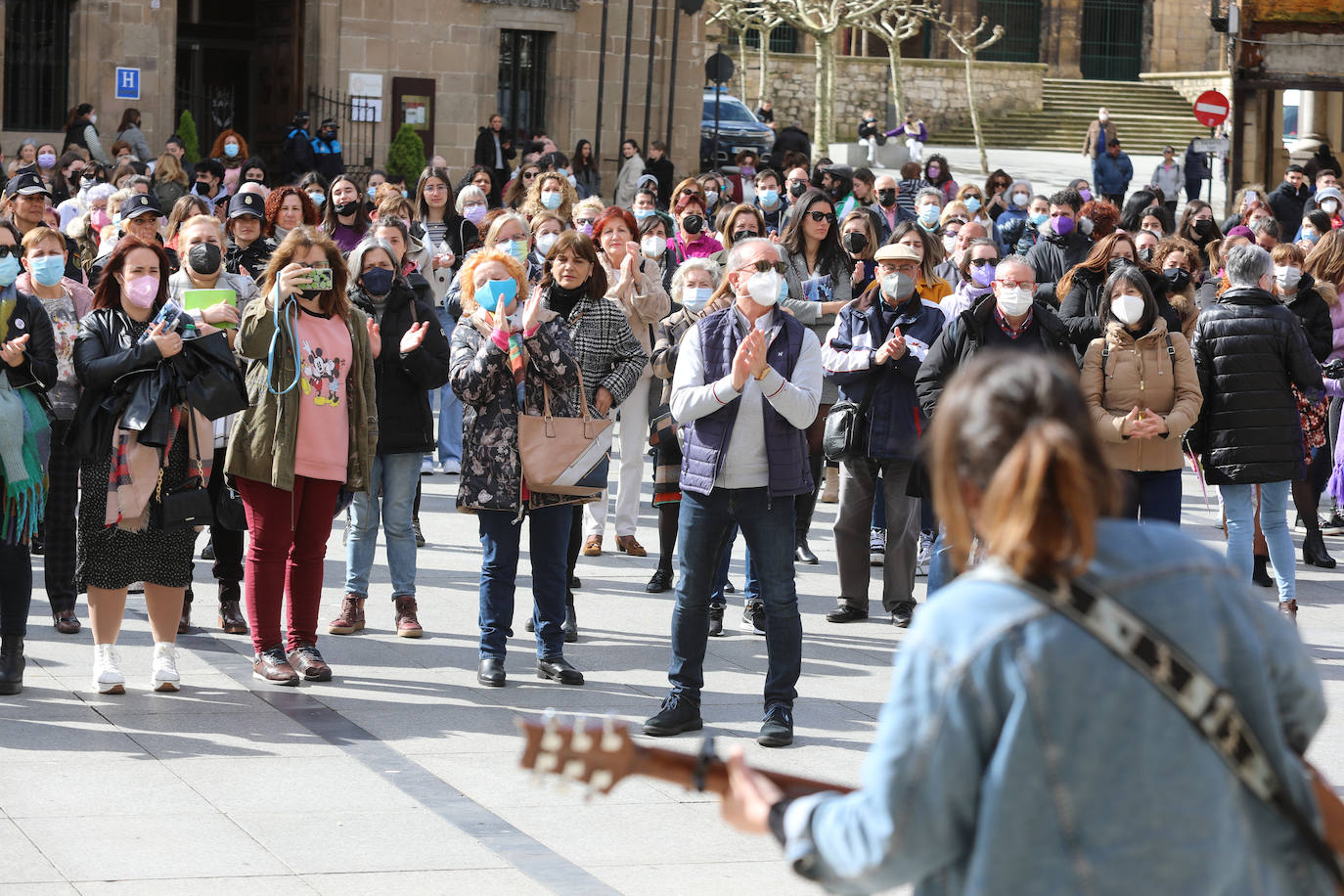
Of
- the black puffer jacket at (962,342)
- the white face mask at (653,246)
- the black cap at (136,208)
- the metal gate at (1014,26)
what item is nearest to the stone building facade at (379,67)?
the black cap at (136,208)

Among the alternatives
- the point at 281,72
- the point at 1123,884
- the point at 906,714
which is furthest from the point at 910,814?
the point at 281,72

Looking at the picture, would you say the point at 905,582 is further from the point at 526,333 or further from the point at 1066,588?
the point at 1066,588

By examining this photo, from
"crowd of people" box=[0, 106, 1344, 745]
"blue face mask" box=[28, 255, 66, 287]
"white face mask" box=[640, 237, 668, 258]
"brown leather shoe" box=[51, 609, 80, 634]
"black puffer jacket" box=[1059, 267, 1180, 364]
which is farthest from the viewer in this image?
"white face mask" box=[640, 237, 668, 258]

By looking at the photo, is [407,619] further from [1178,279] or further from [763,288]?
[1178,279]

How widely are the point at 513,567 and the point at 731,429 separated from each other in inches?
51.2

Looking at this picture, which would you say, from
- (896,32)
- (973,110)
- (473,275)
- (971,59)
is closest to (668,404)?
(473,275)

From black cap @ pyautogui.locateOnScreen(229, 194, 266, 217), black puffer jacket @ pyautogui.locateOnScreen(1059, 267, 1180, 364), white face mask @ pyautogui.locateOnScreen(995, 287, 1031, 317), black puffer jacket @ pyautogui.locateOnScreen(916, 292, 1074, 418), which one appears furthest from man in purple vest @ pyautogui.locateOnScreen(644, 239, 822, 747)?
black cap @ pyautogui.locateOnScreen(229, 194, 266, 217)

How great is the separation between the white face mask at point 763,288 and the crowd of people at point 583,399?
1 cm

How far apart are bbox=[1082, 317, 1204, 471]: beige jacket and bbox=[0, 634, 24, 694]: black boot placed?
473 cm

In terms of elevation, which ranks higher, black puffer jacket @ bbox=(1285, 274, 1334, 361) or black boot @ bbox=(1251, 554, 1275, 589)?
black puffer jacket @ bbox=(1285, 274, 1334, 361)

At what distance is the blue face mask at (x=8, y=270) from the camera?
282 inches

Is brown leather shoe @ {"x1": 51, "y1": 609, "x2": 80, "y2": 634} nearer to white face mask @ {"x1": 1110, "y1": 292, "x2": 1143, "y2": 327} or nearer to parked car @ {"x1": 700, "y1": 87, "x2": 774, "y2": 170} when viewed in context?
white face mask @ {"x1": 1110, "y1": 292, "x2": 1143, "y2": 327}

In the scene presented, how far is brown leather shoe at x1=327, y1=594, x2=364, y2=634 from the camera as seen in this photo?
8445 millimetres

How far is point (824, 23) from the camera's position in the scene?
4484cm
